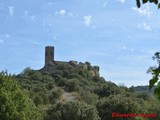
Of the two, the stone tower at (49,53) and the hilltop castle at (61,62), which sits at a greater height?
the stone tower at (49,53)

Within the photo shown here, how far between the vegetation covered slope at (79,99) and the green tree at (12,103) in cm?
434

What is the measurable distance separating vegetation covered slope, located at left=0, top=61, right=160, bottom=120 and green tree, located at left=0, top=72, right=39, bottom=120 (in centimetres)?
434

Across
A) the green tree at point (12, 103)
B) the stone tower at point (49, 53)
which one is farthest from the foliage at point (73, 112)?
the stone tower at point (49, 53)

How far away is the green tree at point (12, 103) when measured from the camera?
31.8 m

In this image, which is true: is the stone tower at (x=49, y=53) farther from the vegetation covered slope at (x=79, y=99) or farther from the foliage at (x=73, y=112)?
the foliage at (x=73, y=112)

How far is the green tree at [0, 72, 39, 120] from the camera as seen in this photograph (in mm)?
31844

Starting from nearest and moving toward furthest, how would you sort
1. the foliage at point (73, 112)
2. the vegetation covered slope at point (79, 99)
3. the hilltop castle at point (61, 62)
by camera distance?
1. the foliage at point (73, 112)
2. the vegetation covered slope at point (79, 99)
3. the hilltop castle at point (61, 62)

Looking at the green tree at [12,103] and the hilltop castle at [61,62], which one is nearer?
the green tree at [12,103]

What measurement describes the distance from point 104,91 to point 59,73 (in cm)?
3297

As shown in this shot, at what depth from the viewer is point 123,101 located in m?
55.3

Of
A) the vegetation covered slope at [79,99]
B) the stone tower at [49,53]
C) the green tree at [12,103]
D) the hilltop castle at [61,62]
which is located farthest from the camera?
the stone tower at [49,53]

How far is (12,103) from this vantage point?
32281mm

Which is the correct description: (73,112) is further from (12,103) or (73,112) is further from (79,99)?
(79,99)

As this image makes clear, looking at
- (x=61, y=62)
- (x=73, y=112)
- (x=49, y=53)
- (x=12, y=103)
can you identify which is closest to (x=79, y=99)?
(x=73, y=112)
